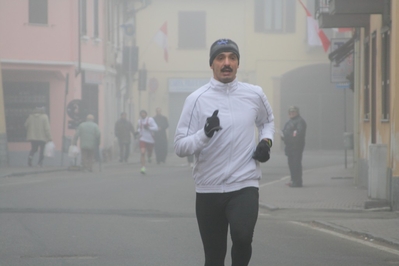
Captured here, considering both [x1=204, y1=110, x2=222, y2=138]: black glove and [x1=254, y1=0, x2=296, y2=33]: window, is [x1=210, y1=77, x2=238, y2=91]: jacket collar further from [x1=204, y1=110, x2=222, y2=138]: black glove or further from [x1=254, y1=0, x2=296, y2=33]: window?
[x1=254, y1=0, x2=296, y2=33]: window

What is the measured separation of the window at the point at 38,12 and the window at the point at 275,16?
15470mm

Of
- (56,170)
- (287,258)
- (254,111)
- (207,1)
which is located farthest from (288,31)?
(254,111)

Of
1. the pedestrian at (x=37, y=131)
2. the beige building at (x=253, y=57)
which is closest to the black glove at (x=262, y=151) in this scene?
the pedestrian at (x=37, y=131)

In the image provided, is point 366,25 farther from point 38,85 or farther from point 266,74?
point 266,74

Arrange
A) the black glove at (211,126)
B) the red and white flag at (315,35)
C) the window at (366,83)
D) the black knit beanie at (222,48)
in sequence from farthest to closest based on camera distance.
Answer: the red and white flag at (315,35) < the window at (366,83) < the black knit beanie at (222,48) < the black glove at (211,126)

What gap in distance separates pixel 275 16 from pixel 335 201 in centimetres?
2833

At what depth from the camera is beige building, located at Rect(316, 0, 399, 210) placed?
14141 millimetres

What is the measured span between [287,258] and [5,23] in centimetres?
2126

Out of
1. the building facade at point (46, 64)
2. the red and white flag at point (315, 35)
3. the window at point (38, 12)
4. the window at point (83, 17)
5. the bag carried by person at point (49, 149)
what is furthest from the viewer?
the window at point (83, 17)

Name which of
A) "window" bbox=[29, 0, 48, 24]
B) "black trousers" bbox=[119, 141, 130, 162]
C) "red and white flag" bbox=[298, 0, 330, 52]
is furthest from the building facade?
"red and white flag" bbox=[298, 0, 330, 52]

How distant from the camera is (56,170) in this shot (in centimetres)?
2577

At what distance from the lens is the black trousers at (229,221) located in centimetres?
570

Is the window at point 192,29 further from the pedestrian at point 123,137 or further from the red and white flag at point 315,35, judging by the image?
the red and white flag at point 315,35

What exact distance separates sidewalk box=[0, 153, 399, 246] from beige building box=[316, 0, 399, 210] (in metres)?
0.53
